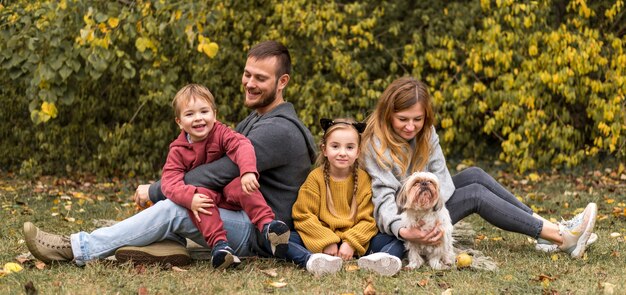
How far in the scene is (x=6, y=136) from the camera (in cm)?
1122

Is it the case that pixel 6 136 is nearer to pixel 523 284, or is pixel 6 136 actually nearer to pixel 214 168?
pixel 214 168

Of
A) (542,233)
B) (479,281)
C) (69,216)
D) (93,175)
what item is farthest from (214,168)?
(93,175)

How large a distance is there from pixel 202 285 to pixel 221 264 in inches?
12.3

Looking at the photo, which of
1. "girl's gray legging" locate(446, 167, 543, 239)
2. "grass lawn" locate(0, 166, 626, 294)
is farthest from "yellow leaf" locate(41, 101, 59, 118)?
"girl's gray legging" locate(446, 167, 543, 239)

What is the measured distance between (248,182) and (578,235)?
193cm

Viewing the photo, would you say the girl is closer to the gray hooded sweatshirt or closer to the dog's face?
the gray hooded sweatshirt

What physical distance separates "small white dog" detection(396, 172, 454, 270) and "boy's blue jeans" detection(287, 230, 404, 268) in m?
0.07

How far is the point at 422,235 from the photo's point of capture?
433cm

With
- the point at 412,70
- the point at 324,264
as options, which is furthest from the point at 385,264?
the point at 412,70

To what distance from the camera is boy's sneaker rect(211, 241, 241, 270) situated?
4195mm

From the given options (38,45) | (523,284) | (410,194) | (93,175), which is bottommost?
(93,175)

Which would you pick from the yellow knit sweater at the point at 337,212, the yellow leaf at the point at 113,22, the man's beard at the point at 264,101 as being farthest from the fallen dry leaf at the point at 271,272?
the yellow leaf at the point at 113,22

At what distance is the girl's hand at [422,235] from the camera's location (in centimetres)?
432

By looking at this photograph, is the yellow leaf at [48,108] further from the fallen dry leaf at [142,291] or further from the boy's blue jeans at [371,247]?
the fallen dry leaf at [142,291]
